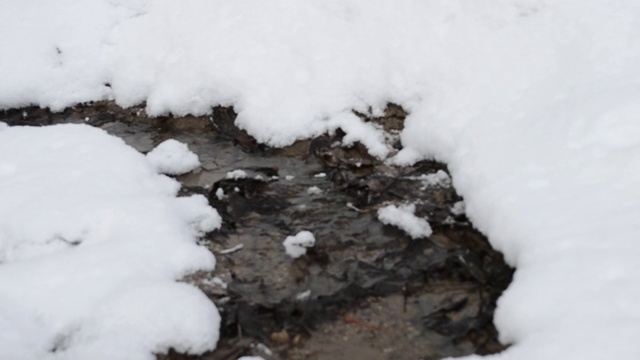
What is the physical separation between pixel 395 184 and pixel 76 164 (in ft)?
7.36

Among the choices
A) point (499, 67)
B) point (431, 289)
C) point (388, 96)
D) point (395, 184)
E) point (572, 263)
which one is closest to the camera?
point (572, 263)

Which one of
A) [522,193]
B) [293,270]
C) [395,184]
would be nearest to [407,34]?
[395,184]

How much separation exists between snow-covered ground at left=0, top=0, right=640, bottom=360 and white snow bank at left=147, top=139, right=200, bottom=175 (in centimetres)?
24

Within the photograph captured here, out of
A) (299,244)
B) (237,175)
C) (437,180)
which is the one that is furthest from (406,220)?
(237,175)

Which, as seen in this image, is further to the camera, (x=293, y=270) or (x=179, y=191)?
(x=179, y=191)

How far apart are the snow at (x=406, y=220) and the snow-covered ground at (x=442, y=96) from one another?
0.30 metres

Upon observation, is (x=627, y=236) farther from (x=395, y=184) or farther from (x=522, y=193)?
(x=395, y=184)

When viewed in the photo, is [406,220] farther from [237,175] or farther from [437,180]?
[237,175]

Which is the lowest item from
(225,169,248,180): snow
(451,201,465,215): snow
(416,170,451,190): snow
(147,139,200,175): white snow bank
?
(147,139,200,175): white snow bank

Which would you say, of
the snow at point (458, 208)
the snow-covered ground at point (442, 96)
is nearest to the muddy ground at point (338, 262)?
the snow at point (458, 208)

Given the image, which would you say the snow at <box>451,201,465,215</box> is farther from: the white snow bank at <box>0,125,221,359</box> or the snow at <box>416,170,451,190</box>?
the white snow bank at <box>0,125,221,359</box>

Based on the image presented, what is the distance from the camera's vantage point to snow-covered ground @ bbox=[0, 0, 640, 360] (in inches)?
114

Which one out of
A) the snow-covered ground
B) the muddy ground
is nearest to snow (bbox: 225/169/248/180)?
the muddy ground

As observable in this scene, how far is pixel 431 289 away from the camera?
3334mm
